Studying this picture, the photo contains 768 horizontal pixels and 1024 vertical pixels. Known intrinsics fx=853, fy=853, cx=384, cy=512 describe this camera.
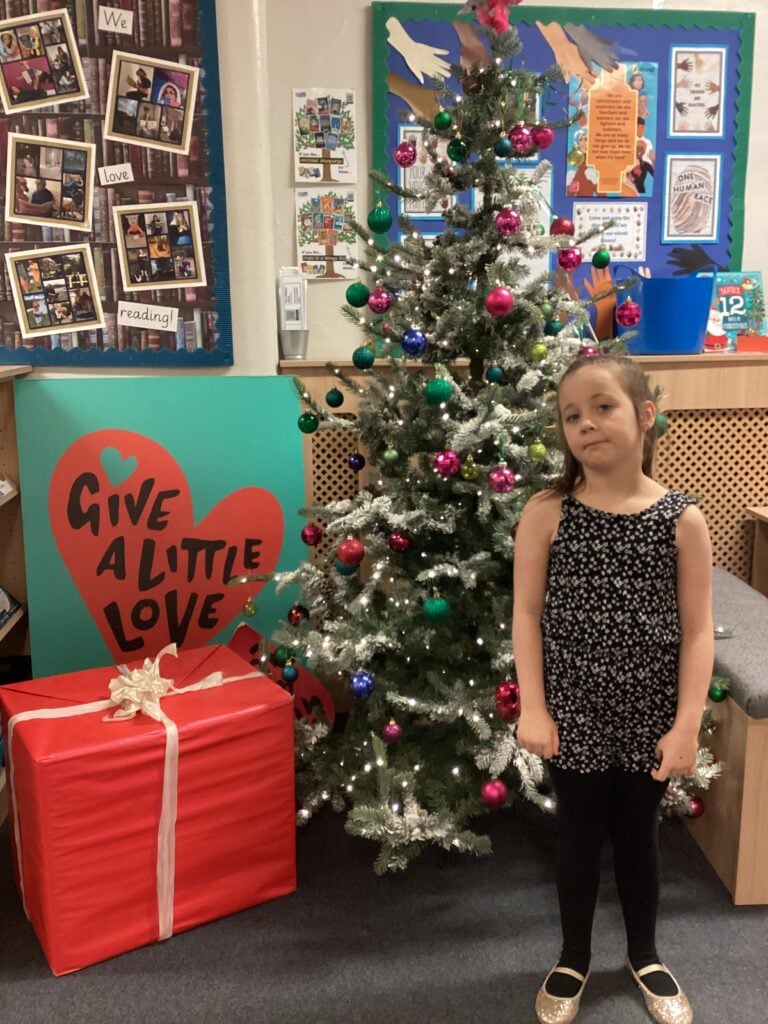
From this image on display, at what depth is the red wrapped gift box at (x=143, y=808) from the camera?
1653 millimetres

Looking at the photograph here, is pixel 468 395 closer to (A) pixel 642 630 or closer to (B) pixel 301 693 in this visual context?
(A) pixel 642 630

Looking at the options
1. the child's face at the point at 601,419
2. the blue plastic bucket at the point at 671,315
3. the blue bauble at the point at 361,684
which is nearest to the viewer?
→ the child's face at the point at 601,419

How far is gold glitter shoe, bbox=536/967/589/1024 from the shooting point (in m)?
1.54

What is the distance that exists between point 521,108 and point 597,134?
100cm

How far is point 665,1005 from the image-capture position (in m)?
1.55

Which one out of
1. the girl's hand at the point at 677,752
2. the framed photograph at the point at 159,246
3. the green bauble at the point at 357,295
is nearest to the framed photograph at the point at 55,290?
the framed photograph at the point at 159,246

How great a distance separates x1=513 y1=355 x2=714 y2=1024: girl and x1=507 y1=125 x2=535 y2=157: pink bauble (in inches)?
26.0

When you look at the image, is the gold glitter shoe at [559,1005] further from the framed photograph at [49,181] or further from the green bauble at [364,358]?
the framed photograph at [49,181]

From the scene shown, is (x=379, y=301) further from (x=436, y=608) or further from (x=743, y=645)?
(x=743, y=645)

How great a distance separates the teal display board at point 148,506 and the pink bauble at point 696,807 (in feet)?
4.07

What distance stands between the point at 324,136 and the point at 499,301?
1210 mm

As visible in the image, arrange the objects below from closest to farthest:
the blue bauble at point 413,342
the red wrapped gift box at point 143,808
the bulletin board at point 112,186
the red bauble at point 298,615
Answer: the red wrapped gift box at point 143,808
the blue bauble at point 413,342
the red bauble at point 298,615
the bulletin board at point 112,186

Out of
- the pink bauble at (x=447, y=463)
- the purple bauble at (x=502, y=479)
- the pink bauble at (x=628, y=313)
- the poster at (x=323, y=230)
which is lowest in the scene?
the purple bauble at (x=502, y=479)

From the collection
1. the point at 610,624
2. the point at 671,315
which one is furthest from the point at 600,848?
the point at 671,315
